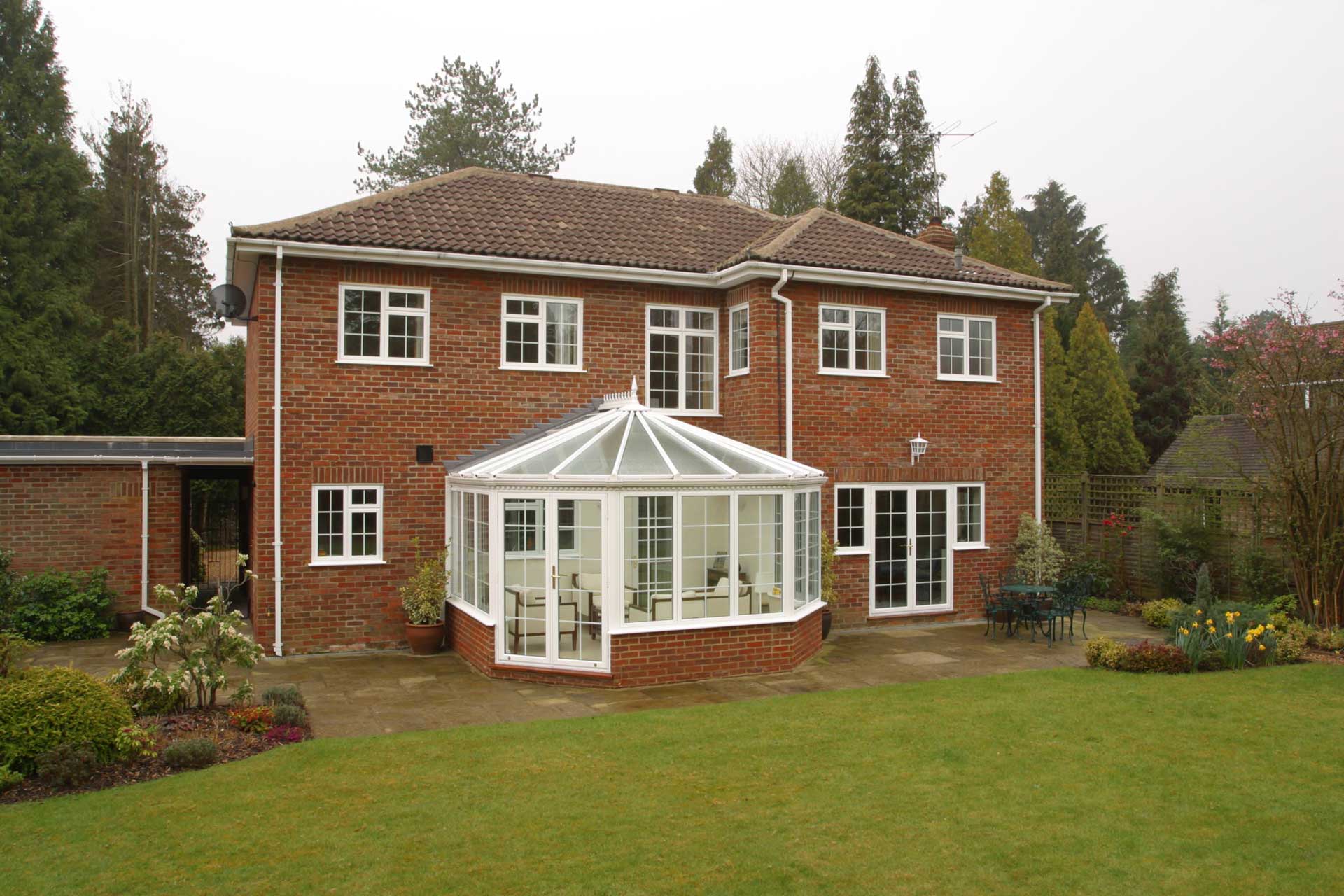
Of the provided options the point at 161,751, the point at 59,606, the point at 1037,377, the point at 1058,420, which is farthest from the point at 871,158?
the point at 161,751

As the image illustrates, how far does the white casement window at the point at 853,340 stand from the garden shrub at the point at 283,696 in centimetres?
873

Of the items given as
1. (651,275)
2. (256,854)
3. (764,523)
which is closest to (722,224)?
(651,275)

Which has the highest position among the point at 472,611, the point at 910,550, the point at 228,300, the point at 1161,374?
the point at 1161,374

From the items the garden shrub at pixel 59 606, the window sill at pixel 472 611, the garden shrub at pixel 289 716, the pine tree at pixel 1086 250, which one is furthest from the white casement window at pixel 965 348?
the pine tree at pixel 1086 250

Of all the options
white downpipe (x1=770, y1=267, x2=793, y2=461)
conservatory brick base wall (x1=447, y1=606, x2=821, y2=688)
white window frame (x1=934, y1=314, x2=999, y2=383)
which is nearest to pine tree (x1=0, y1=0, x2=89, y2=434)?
conservatory brick base wall (x1=447, y1=606, x2=821, y2=688)

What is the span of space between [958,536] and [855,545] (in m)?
2.00

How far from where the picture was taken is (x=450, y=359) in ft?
43.2

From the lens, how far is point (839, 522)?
14.4 meters

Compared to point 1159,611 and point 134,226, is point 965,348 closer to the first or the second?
point 1159,611

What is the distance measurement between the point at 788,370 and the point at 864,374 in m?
1.47

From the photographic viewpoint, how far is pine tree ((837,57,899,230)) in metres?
31.2

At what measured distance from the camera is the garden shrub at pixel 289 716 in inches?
334

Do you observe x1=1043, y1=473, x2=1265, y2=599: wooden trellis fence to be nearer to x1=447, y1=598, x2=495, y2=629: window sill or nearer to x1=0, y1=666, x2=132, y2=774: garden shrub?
x1=447, y1=598, x2=495, y2=629: window sill

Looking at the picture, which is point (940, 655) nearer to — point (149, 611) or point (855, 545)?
point (855, 545)
